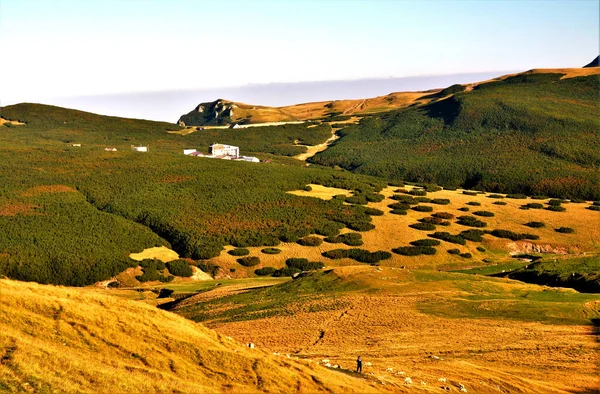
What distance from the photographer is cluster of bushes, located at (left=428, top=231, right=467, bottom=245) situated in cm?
8682

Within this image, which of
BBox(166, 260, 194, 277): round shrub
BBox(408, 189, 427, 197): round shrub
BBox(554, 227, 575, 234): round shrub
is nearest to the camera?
BBox(166, 260, 194, 277): round shrub

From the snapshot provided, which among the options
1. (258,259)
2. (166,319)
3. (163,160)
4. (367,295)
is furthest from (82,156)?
(166,319)

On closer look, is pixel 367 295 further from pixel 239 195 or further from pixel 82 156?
pixel 82 156

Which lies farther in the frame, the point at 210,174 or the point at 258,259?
the point at 210,174

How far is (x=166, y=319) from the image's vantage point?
3175 cm

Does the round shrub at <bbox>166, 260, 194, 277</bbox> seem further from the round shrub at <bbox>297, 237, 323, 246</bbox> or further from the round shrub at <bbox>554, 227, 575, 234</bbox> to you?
the round shrub at <bbox>554, 227, 575, 234</bbox>

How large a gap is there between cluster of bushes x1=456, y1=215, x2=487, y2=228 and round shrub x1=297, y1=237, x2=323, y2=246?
25218 mm

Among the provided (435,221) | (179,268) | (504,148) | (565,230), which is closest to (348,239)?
(435,221)

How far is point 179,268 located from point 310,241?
19.3 metres

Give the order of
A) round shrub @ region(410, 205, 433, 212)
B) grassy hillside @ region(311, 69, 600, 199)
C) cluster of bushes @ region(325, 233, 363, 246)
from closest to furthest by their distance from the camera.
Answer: cluster of bushes @ region(325, 233, 363, 246), round shrub @ region(410, 205, 433, 212), grassy hillside @ region(311, 69, 600, 199)

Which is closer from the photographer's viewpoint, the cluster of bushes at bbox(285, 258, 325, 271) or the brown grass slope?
the brown grass slope

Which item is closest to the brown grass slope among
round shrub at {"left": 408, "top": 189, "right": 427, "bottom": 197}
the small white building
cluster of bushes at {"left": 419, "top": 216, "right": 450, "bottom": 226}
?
cluster of bushes at {"left": 419, "top": 216, "right": 450, "bottom": 226}

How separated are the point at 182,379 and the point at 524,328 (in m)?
26.2

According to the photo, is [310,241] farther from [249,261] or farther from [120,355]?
[120,355]
